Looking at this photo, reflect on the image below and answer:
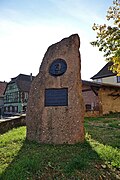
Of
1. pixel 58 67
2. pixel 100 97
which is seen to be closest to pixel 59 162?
pixel 58 67

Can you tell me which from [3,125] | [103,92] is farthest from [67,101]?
[103,92]

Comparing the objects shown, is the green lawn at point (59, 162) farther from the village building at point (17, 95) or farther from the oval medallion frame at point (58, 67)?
the village building at point (17, 95)

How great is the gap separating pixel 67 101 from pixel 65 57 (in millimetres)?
1477

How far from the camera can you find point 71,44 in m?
6.58

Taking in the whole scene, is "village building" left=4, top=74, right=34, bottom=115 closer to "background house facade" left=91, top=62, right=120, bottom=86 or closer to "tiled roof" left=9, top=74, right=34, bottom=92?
"tiled roof" left=9, top=74, right=34, bottom=92

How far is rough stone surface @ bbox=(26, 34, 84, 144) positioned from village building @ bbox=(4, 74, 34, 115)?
Answer: 33505mm

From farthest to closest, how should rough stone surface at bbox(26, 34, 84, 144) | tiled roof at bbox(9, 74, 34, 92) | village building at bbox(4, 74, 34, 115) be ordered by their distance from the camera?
1. tiled roof at bbox(9, 74, 34, 92)
2. village building at bbox(4, 74, 34, 115)
3. rough stone surface at bbox(26, 34, 84, 144)

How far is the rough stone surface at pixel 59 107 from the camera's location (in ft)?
19.7

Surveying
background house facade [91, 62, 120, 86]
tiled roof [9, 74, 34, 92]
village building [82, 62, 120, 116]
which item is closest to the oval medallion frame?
village building [82, 62, 120, 116]

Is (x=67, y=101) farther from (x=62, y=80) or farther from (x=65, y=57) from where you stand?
(x=65, y=57)

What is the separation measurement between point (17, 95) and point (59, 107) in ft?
121

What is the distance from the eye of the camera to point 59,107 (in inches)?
244

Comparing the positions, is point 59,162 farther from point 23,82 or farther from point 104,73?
point 23,82

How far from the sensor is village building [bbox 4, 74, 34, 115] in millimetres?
41375
